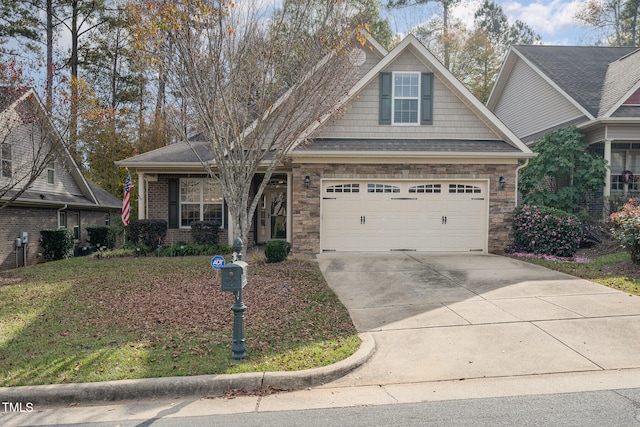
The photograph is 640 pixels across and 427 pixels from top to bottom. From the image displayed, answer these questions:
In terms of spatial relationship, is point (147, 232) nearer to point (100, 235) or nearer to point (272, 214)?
point (272, 214)

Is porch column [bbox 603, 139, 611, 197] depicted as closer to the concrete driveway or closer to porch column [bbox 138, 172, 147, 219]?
the concrete driveway

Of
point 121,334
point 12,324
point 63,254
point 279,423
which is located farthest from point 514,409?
point 63,254

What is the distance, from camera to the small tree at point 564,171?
13715 mm

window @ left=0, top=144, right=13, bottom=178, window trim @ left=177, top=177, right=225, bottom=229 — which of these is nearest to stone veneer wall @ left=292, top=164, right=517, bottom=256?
window trim @ left=177, top=177, right=225, bottom=229

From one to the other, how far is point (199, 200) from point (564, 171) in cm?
1244

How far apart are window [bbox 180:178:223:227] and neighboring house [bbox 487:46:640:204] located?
1256 centimetres

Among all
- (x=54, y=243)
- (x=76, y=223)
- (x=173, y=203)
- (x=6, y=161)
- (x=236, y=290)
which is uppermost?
(x=6, y=161)

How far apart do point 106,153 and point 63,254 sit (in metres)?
8.75

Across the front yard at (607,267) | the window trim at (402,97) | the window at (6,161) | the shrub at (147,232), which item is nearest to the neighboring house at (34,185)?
the window at (6,161)

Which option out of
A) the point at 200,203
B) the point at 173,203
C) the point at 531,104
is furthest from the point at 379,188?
the point at 531,104

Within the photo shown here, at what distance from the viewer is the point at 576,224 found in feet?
38.1

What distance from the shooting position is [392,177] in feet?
40.1

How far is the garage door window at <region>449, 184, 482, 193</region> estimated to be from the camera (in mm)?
12471

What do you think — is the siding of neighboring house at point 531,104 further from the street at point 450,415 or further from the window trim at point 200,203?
the street at point 450,415
